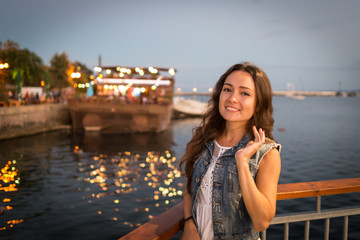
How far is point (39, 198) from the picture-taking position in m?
14.1

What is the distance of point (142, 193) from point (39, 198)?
4386mm

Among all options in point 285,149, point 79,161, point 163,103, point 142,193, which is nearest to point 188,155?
point 142,193

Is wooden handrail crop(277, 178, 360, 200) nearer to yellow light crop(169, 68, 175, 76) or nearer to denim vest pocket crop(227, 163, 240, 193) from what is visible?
denim vest pocket crop(227, 163, 240, 193)

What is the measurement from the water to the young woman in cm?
906

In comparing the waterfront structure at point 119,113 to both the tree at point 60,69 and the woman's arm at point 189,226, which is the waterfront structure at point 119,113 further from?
the tree at point 60,69

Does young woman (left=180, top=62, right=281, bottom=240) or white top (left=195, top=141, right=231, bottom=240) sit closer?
young woman (left=180, top=62, right=281, bottom=240)

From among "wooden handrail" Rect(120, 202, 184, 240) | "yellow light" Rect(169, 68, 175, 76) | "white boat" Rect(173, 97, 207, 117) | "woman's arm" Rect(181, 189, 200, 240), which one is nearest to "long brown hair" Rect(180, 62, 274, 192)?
"woman's arm" Rect(181, 189, 200, 240)

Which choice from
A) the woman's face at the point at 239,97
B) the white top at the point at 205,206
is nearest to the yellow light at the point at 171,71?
the woman's face at the point at 239,97

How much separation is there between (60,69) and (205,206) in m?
72.4

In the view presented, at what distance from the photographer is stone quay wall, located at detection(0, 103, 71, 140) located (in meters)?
28.0

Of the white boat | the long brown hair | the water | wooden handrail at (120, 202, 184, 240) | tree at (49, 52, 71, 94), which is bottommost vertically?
the water

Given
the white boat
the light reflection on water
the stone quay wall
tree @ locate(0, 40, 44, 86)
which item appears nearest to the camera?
the light reflection on water

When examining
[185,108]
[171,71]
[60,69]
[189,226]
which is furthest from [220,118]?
[60,69]

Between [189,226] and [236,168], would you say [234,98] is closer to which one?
[236,168]
